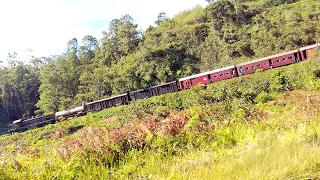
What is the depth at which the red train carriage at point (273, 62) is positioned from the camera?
26.2 metres

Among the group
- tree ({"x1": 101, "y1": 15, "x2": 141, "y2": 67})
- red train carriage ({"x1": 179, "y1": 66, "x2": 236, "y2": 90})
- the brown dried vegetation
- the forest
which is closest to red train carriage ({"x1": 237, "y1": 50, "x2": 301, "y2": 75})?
red train carriage ({"x1": 179, "y1": 66, "x2": 236, "y2": 90})

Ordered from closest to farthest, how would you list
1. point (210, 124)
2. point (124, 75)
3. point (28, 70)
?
point (210, 124)
point (124, 75)
point (28, 70)

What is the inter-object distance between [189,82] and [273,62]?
902 centimetres

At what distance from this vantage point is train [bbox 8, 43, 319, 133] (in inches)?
1035

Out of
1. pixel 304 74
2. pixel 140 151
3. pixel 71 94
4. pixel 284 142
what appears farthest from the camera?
pixel 71 94

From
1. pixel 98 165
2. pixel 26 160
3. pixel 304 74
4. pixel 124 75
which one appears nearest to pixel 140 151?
pixel 98 165

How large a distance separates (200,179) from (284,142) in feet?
4.26

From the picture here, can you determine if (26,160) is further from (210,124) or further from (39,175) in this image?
(210,124)

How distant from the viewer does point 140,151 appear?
12.0 ft

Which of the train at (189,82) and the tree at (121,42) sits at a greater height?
the tree at (121,42)

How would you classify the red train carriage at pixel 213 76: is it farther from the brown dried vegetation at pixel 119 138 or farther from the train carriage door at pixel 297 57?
the brown dried vegetation at pixel 119 138

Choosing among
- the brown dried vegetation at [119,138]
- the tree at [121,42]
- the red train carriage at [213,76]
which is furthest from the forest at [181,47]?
the brown dried vegetation at [119,138]

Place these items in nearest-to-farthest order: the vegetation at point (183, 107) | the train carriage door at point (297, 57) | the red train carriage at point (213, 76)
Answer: the vegetation at point (183, 107) < the train carriage door at point (297, 57) < the red train carriage at point (213, 76)

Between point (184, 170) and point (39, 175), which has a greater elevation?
point (39, 175)
